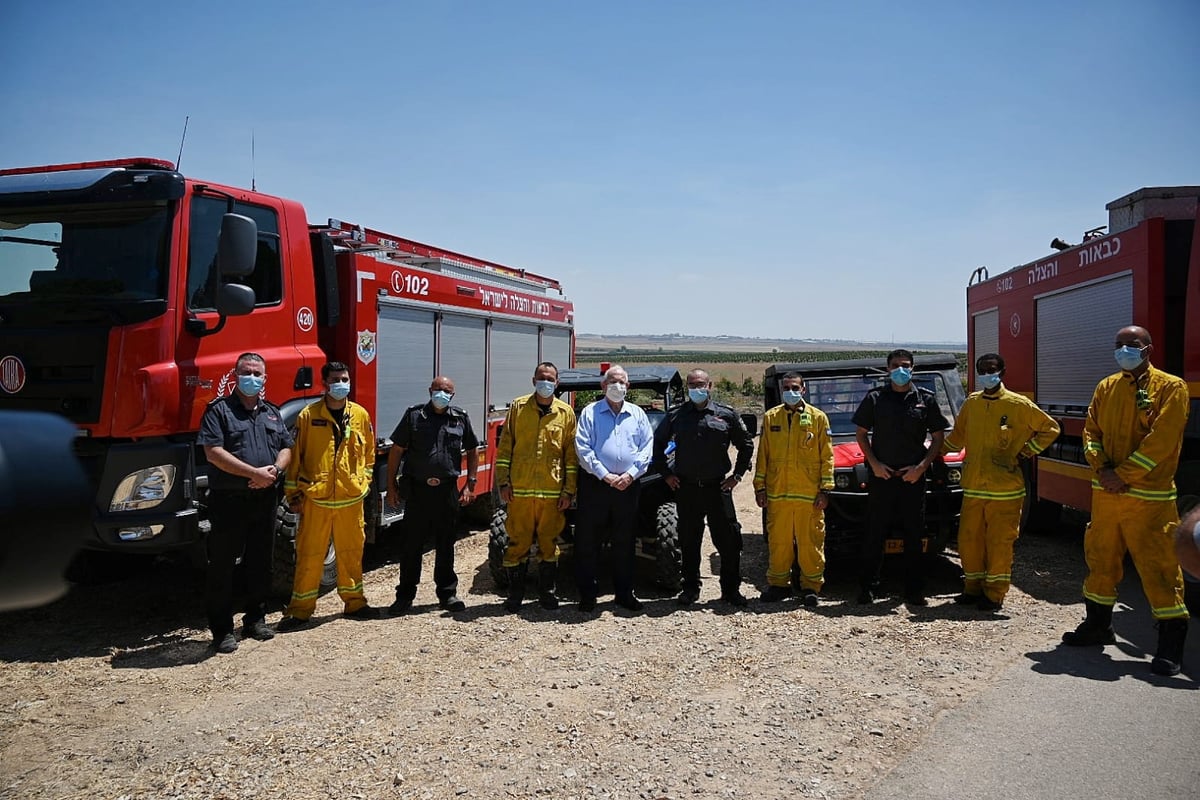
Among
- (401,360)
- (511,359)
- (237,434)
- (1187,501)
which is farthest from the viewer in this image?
(511,359)

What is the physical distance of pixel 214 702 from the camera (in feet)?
14.8

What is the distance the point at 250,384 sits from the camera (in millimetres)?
5383

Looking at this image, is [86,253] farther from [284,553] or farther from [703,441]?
[703,441]

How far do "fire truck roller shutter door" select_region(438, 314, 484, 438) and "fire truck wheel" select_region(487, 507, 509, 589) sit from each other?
1949 millimetres

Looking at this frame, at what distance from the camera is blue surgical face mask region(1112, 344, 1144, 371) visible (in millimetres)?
5199

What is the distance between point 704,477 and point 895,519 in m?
1.55

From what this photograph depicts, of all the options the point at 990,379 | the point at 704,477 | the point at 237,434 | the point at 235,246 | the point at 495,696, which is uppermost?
the point at 235,246

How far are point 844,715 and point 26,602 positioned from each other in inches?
150

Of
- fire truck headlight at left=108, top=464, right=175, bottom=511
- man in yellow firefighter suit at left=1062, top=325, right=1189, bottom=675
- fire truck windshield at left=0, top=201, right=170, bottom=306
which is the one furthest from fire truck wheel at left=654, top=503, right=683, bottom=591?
fire truck windshield at left=0, top=201, right=170, bottom=306

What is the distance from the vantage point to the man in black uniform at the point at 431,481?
622 centimetres

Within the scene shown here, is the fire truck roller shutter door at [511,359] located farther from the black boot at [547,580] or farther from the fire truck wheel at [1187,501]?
the fire truck wheel at [1187,501]

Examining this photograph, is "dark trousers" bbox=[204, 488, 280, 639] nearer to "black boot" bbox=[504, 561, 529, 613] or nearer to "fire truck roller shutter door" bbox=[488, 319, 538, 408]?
"black boot" bbox=[504, 561, 529, 613]

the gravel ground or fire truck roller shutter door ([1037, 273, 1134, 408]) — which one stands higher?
fire truck roller shutter door ([1037, 273, 1134, 408])

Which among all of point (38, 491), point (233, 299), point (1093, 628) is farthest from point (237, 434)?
point (1093, 628)
